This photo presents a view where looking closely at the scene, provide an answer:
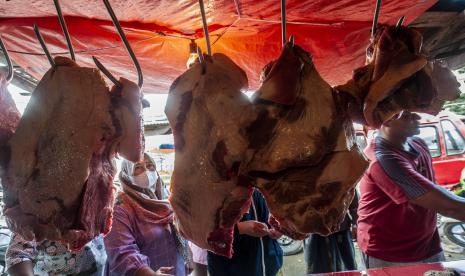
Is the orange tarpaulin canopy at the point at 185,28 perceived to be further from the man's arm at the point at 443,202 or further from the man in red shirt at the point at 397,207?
the man's arm at the point at 443,202

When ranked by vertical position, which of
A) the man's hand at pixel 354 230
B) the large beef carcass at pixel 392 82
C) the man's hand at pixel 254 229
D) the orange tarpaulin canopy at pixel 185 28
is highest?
the orange tarpaulin canopy at pixel 185 28

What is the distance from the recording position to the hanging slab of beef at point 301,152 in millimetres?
982

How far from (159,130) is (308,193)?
1018 centimetres

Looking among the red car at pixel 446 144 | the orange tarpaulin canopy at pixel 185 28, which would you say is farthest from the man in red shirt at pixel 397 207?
the red car at pixel 446 144

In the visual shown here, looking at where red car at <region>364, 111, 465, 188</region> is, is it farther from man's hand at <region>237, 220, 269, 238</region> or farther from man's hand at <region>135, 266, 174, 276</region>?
man's hand at <region>135, 266, 174, 276</region>

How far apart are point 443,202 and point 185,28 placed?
7.79ft

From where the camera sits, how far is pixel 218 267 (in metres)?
3.17

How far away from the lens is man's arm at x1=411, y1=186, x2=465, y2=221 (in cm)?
237

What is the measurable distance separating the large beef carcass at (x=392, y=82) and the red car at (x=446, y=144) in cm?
712

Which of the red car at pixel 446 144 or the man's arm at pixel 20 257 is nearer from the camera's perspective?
the man's arm at pixel 20 257

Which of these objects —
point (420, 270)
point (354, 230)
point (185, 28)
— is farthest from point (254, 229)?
point (185, 28)

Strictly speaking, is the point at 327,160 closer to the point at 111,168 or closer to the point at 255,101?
the point at 255,101

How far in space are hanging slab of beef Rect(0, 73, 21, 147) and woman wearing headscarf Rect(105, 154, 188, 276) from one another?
5.46 ft

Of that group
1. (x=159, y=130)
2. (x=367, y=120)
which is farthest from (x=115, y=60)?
(x=159, y=130)
